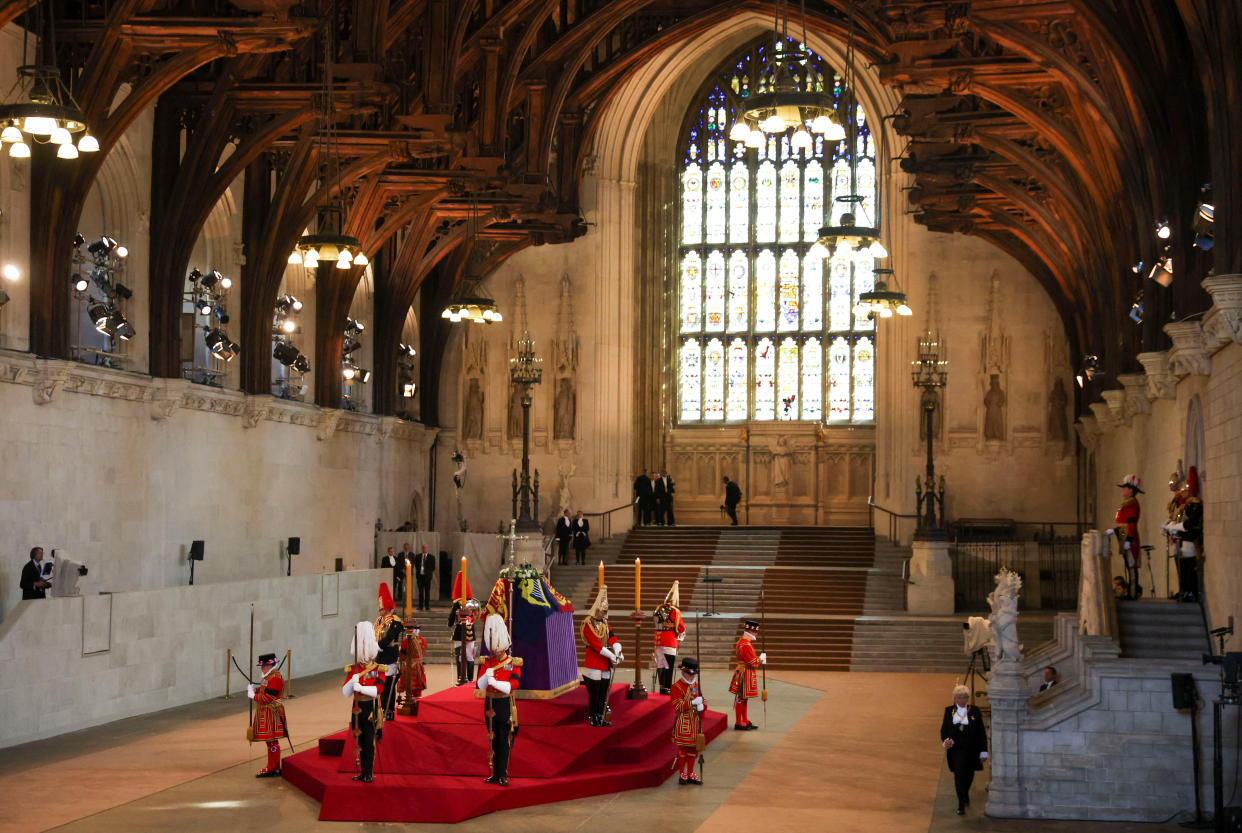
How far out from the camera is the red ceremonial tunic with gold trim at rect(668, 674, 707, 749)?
1409cm

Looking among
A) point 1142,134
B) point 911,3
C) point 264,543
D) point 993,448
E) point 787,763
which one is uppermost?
point 911,3

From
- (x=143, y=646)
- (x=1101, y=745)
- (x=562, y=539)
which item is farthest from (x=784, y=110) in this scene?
(x=562, y=539)

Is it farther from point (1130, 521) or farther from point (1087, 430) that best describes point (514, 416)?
point (1130, 521)

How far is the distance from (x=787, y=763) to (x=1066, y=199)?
13.4 m

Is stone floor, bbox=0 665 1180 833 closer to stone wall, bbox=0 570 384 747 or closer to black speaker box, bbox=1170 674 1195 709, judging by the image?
stone wall, bbox=0 570 384 747

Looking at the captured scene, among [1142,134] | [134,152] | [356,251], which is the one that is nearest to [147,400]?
[134,152]

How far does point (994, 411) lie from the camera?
33281 millimetres

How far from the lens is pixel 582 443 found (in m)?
36.3

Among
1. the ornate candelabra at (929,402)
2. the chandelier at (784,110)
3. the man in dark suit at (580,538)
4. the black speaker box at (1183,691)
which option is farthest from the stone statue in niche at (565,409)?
the black speaker box at (1183,691)

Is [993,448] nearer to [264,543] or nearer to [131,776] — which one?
[264,543]

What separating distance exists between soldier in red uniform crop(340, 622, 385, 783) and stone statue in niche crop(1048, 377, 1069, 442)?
23165 mm

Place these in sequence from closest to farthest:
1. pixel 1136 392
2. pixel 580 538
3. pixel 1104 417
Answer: pixel 1136 392 → pixel 1104 417 → pixel 580 538

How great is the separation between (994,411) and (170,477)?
18710 millimetres

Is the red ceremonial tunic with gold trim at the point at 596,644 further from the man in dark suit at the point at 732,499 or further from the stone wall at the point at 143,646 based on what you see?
the man in dark suit at the point at 732,499
